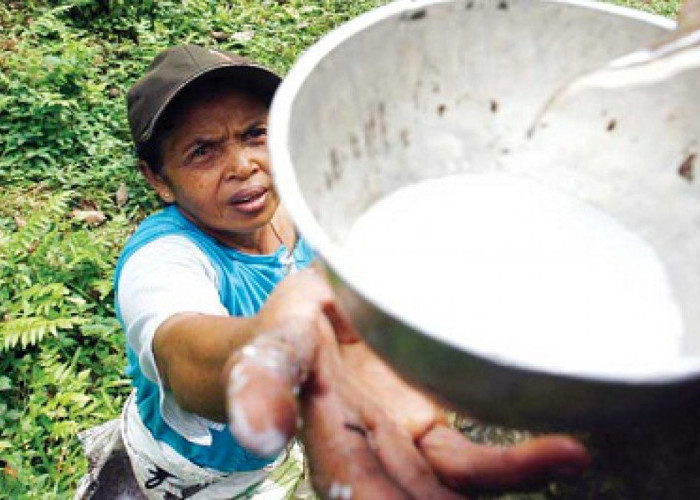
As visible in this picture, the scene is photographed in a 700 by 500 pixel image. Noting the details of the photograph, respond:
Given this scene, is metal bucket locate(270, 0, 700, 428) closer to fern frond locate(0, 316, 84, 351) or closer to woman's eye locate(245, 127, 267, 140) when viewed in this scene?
woman's eye locate(245, 127, 267, 140)

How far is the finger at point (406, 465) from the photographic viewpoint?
104 cm

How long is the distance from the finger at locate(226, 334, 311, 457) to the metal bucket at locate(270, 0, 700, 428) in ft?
0.79

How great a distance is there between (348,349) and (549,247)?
0.39 metres

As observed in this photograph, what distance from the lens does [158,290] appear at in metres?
1.61

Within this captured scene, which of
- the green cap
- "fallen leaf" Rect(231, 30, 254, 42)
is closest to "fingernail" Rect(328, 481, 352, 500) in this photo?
the green cap

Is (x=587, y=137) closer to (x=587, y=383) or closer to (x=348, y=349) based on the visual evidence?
(x=348, y=349)

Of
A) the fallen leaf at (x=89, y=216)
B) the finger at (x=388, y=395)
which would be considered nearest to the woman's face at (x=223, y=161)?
the finger at (x=388, y=395)

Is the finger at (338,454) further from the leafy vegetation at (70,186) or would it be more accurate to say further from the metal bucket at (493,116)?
the leafy vegetation at (70,186)

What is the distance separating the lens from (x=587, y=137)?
1.42 meters

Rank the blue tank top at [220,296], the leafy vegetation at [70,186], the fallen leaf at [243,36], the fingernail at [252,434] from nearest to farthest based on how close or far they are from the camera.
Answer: the fingernail at [252,434]
the blue tank top at [220,296]
the leafy vegetation at [70,186]
the fallen leaf at [243,36]

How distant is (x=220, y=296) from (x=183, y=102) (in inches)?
20.1

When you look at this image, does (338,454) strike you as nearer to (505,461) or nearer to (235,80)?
(505,461)

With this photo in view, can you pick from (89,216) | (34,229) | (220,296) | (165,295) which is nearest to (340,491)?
(165,295)

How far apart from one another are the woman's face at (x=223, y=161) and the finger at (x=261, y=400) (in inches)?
41.6
